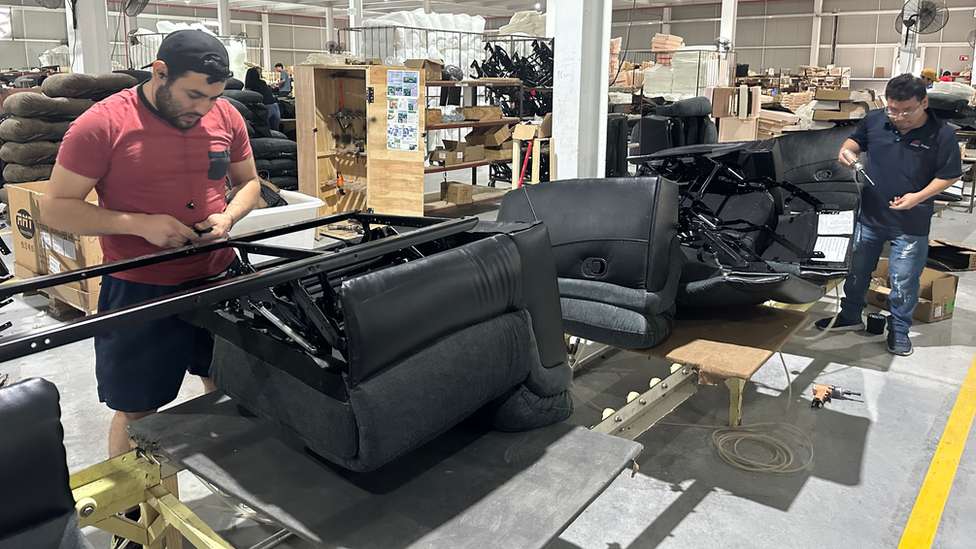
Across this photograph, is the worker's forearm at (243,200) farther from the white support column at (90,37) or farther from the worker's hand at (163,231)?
the white support column at (90,37)

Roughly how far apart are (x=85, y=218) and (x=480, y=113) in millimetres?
6995

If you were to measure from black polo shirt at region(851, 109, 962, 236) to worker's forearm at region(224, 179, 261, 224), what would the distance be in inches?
146

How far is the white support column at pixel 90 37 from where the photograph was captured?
730cm

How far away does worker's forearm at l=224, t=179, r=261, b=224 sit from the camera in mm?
2178

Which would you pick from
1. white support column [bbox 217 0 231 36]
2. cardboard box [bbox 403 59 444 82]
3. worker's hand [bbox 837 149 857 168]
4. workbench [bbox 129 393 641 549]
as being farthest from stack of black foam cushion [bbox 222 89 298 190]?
white support column [bbox 217 0 231 36]

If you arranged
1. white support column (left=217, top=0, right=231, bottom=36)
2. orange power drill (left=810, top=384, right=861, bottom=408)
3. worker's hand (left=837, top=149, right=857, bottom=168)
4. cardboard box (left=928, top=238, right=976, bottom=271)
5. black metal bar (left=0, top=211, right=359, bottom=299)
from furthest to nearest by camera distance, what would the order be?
white support column (left=217, top=0, right=231, bottom=36)
cardboard box (left=928, top=238, right=976, bottom=271)
worker's hand (left=837, top=149, right=857, bottom=168)
orange power drill (left=810, top=384, right=861, bottom=408)
black metal bar (left=0, top=211, right=359, bottom=299)

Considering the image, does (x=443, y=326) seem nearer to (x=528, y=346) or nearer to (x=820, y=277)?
(x=528, y=346)

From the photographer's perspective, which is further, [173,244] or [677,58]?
[677,58]

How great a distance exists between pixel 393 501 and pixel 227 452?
17.2 inches

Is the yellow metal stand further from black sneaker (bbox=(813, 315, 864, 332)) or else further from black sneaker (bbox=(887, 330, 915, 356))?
black sneaker (bbox=(813, 315, 864, 332))

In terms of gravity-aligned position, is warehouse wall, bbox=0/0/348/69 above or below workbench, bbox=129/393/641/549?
above

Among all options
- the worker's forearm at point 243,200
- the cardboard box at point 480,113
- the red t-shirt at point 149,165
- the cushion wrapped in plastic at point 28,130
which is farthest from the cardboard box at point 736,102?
the red t-shirt at point 149,165

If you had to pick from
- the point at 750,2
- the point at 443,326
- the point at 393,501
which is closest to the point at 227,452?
the point at 393,501

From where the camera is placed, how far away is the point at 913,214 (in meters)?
4.29
